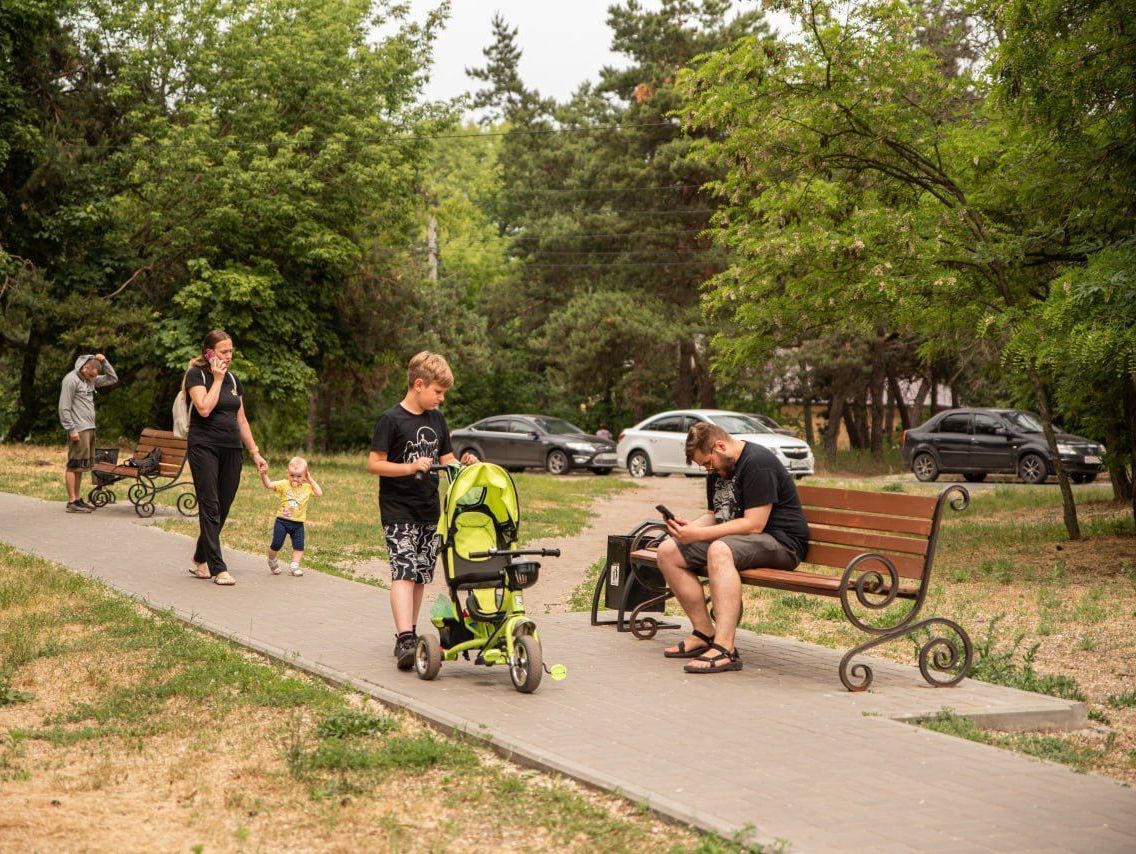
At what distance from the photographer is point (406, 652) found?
736 cm

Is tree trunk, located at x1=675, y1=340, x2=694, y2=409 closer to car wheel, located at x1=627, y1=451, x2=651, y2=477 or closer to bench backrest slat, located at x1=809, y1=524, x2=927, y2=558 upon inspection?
car wheel, located at x1=627, y1=451, x2=651, y2=477

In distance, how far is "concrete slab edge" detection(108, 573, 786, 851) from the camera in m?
4.62

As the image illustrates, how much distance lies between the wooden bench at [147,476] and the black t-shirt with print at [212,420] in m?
5.79

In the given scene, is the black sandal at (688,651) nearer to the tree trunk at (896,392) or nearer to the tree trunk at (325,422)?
the tree trunk at (896,392)

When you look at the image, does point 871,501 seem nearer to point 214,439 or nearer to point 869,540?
point 869,540

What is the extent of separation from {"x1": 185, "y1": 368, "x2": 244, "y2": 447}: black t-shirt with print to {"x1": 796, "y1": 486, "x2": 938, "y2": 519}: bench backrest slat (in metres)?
4.84

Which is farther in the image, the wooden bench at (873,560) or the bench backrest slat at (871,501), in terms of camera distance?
the bench backrest slat at (871,501)

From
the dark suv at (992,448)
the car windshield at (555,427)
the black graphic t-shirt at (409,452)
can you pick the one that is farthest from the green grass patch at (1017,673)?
the car windshield at (555,427)

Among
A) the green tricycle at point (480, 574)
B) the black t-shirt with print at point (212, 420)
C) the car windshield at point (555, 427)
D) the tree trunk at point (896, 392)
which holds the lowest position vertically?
the green tricycle at point (480, 574)

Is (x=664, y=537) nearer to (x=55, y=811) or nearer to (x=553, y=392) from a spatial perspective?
(x=55, y=811)

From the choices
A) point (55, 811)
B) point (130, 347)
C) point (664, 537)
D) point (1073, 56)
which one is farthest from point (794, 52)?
point (130, 347)

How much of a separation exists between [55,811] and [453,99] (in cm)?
3207

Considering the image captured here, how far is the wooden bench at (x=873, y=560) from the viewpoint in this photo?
7.37 meters

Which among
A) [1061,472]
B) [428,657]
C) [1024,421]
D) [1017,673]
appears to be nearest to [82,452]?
[428,657]
